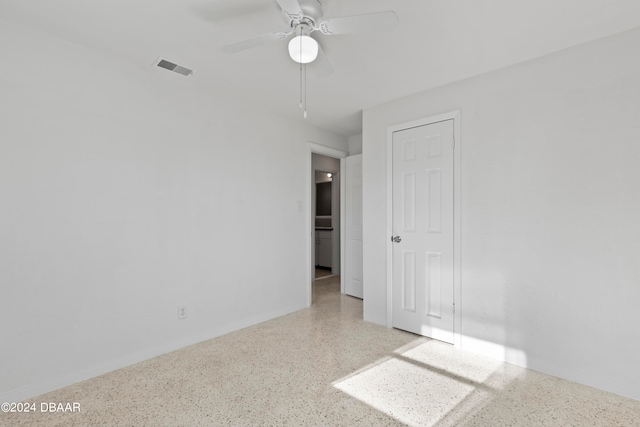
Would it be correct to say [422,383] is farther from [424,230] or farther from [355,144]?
[355,144]

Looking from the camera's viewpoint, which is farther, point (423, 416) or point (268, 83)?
point (268, 83)

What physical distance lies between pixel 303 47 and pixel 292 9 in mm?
203

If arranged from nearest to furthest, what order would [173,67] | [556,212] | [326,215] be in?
[556,212] < [173,67] < [326,215]

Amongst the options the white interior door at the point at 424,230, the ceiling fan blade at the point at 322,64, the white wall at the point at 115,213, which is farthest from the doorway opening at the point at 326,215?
the ceiling fan blade at the point at 322,64

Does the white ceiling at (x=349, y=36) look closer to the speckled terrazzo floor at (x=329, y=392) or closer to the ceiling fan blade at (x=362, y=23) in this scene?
the ceiling fan blade at (x=362, y=23)

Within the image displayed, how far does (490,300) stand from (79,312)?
322 centimetres

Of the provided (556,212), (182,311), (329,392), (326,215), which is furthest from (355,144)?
(329,392)

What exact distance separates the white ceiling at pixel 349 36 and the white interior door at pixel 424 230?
591mm

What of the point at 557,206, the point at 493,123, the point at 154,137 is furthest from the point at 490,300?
the point at 154,137

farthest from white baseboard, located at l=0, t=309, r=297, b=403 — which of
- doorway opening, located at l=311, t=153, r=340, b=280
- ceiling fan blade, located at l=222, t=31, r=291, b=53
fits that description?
doorway opening, located at l=311, t=153, r=340, b=280

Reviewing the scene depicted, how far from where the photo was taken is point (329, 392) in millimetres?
2062

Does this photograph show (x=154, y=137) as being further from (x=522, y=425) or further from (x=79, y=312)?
(x=522, y=425)

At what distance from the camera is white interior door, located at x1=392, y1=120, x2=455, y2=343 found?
288 cm

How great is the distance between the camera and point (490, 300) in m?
2.60
